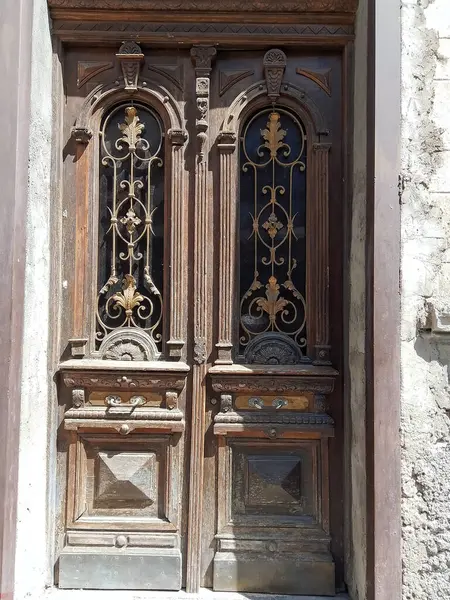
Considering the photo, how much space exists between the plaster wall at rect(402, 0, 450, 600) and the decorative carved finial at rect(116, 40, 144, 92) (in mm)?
1429

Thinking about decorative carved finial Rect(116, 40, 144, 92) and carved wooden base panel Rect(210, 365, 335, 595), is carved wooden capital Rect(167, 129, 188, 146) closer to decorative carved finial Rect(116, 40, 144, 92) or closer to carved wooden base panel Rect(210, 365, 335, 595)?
decorative carved finial Rect(116, 40, 144, 92)

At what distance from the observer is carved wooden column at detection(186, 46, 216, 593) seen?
3.03m

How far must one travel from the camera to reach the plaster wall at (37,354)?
2816 millimetres

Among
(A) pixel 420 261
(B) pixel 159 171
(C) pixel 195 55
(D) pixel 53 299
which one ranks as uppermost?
(C) pixel 195 55

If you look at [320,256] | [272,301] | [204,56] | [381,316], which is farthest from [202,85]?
[381,316]

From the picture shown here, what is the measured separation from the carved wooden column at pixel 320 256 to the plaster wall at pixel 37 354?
58.2 inches

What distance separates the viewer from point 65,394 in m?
3.11

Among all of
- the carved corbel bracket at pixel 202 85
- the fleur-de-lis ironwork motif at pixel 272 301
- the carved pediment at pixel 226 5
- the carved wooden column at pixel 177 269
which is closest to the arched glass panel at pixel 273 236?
the fleur-de-lis ironwork motif at pixel 272 301

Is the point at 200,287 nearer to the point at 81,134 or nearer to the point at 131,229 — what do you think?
the point at 131,229

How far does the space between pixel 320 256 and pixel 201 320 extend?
76 centimetres

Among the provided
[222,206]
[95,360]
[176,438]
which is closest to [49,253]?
[95,360]

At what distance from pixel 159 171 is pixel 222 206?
0.43 meters

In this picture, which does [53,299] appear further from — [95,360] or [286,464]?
[286,464]

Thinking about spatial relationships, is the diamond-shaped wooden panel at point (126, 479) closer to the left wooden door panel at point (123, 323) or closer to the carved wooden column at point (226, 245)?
the left wooden door panel at point (123, 323)
